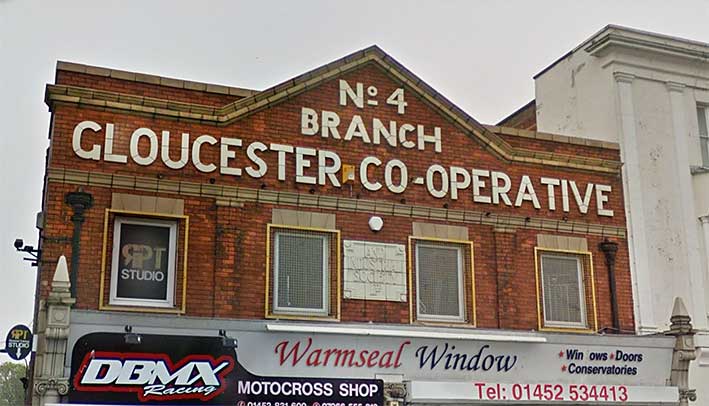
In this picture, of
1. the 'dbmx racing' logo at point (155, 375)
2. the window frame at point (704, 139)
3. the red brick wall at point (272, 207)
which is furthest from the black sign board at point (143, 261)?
the window frame at point (704, 139)

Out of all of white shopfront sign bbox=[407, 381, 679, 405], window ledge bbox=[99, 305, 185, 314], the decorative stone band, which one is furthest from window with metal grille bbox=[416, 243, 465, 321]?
window ledge bbox=[99, 305, 185, 314]

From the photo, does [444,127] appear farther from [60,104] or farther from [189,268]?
[60,104]

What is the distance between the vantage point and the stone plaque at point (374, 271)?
14.4 meters

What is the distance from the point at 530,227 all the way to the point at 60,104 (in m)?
8.25

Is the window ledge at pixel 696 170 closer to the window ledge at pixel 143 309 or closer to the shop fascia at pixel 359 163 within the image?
the shop fascia at pixel 359 163

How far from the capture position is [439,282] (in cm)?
1513

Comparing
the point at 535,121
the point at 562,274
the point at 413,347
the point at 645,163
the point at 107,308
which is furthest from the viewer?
the point at 535,121

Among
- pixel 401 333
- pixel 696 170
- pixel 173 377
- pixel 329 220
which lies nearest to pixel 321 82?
pixel 329 220

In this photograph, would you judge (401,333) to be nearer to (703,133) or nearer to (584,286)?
(584,286)

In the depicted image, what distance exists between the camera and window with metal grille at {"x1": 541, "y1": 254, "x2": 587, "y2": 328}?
1580 cm

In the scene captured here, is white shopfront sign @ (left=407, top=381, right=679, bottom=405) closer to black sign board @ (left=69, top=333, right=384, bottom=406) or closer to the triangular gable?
black sign board @ (left=69, top=333, right=384, bottom=406)

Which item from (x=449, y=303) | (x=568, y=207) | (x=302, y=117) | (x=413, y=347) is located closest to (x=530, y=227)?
(x=568, y=207)

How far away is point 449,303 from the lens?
15.1 m

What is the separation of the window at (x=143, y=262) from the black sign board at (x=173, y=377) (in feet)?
3.36
